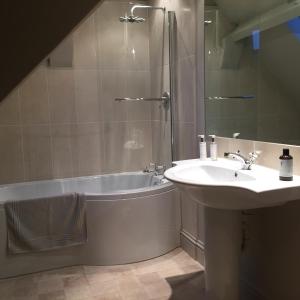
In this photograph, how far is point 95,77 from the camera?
130 inches

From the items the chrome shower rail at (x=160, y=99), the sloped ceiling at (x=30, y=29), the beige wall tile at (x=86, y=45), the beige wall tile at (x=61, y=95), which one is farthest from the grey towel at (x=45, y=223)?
the sloped ceiling at (x=30, y=29)

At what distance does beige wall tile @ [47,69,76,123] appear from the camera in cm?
318

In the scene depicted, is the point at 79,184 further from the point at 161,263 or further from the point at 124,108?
the point at 161,263

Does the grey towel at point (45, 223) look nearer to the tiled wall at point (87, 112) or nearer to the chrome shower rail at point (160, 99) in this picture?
the tiled wall at point (87, 112)

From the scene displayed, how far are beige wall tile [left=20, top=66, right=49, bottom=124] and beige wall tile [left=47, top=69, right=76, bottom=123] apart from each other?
0.18 feet

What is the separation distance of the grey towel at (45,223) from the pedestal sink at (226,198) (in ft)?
3.33

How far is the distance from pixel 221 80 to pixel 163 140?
1.09 meters

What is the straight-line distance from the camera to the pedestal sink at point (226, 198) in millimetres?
1433

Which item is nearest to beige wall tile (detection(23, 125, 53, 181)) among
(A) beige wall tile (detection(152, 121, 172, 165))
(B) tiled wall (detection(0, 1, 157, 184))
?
(B) tiled wall (detection(0, 1, 157, 184))

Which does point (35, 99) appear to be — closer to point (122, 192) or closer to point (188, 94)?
point (122, 192)

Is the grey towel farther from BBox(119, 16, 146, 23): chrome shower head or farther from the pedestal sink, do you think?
BBox(119, 16, 146, 23): chrome shower head

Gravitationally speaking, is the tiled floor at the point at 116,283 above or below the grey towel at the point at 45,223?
below

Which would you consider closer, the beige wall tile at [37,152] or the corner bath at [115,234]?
the corner bath at [115,234]

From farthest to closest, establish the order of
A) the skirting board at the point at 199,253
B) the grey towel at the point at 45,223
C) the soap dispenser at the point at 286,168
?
the grey towel at the point at 45,223 → the skirting board at the point at 199,253 → the soap dispenser at the point at 286,168
